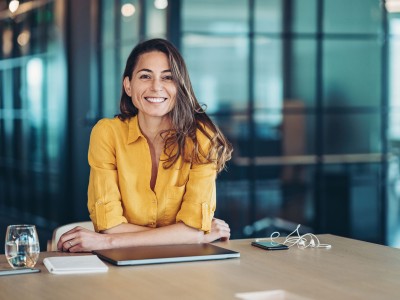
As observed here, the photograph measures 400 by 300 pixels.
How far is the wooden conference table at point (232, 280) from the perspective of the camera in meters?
1.94

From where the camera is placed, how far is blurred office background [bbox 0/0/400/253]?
5.67 m

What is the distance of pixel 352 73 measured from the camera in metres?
6.25

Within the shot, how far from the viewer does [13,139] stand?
747cm

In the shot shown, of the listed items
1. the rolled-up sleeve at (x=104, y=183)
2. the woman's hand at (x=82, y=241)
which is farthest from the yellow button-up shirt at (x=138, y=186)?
the woman's hand at (x=82, y=241)

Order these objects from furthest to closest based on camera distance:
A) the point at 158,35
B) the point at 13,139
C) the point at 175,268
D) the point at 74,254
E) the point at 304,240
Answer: the point at 13,139
the point at 158,35
the point at 304,240
the point at 74,254
the point at 175,268

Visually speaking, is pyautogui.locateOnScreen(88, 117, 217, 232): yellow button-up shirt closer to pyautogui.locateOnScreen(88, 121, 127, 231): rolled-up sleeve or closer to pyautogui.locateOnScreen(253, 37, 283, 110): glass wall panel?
pyautogui.locateOnScreen(88, 121, 127, 231): rolled-up sleeve

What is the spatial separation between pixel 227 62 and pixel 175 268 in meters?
3.77

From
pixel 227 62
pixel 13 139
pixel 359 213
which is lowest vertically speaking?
pixel 359 213

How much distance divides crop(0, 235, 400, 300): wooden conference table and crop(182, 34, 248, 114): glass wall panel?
3.41 metres

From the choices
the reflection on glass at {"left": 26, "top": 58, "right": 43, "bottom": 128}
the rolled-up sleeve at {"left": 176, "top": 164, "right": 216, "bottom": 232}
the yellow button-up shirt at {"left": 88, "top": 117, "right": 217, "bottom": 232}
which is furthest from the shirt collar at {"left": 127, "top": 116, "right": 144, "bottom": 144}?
the reflection on glass at {"left": 26, "top": 58, "right": 43, "bottom": 128}

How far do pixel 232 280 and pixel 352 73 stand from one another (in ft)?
14.4

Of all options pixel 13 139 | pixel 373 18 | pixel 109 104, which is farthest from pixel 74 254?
pixel 13 139

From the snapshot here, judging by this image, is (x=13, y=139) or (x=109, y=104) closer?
(x=109, y=104)

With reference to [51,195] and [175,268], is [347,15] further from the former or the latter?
[175,268]
